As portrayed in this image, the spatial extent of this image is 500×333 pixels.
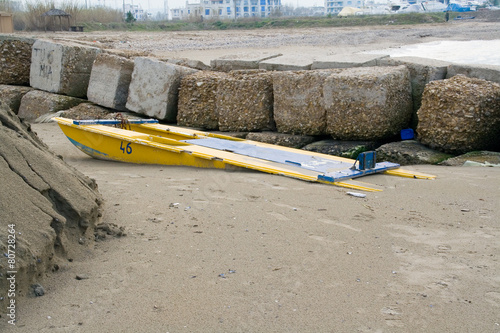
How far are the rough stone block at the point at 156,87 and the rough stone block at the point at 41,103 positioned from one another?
4.86 ft

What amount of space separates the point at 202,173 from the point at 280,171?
2.49 feet

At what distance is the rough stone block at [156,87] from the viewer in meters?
7.54

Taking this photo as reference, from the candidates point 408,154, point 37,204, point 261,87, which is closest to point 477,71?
point 408,154

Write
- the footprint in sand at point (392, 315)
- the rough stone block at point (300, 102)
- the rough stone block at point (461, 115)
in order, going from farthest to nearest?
the rough stone block at point (300, 102) → the rough stone block at point (461, 115) → the footprint in sand at point (392, 315)

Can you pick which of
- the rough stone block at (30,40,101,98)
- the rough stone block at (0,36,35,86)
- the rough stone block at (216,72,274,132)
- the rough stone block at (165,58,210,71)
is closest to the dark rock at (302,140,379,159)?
the rough stone block at (216,72,274,132)

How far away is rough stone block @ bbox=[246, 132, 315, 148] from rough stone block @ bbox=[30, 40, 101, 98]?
3497mm

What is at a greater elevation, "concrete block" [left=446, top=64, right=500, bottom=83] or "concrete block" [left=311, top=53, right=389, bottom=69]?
"concrete block" [left=311, top=53, right=389, bottom=69]

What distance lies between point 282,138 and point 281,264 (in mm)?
3689

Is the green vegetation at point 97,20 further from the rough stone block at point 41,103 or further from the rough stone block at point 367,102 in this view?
the rough stone block at point 367,102

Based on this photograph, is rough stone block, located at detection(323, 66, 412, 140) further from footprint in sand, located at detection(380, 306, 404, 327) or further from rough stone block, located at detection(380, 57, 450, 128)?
footprint in sand, located at detection(380, 306, 404, 327)

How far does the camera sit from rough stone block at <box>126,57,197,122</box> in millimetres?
7539

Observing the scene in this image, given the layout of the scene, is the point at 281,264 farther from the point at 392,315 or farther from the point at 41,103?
the point at 41,103

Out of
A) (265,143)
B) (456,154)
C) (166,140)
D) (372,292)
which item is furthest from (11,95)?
(372,292)

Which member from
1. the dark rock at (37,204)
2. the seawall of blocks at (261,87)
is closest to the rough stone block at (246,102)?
the seawall of blocks at (261,87)
